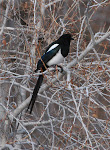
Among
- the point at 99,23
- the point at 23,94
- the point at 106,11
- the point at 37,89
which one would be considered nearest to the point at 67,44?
the point at 37,89

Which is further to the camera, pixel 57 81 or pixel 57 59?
pixel 57 59

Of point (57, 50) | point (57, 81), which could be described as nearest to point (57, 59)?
point (57, 50)

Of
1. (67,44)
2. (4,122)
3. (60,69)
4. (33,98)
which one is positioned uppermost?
(67,44)

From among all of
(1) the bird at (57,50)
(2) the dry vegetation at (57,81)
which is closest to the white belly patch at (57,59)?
(1) the bird at (57,50)

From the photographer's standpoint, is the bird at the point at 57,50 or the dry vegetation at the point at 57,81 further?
the bird at the point at 57,50

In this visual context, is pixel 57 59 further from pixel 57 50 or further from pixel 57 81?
pixel 57 81

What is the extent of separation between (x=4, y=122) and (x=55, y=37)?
1.31m

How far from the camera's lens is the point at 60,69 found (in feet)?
10.5

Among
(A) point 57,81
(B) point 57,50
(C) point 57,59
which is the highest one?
(B) point 57,50

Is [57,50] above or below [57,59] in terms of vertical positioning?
above

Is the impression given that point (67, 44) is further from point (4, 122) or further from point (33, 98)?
point (4, 122)

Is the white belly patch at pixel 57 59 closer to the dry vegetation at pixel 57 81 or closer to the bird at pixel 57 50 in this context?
the bird at pixel 57 50

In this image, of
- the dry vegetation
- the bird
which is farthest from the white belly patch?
the dry vegetation

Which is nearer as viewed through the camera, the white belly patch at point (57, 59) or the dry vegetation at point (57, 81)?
the dry vegetation at point (57, 81)
